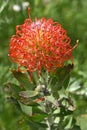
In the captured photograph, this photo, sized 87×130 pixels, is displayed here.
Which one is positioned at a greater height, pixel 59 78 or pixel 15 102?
pixel 59 78

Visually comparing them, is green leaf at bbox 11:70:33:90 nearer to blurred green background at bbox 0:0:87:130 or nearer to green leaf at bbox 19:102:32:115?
green leaf at bbox 19:102:32:115

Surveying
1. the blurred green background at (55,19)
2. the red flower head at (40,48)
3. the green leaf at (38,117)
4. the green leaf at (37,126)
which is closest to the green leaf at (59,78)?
the red flower head at (40,48)

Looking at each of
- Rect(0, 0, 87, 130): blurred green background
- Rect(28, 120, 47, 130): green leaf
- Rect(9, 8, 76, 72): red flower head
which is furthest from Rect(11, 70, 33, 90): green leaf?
Rect(0, 0, 87, 130): blurred green background

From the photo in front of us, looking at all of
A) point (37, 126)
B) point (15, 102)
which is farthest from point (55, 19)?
point (15, 102)

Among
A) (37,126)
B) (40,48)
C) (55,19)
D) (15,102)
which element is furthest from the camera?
(55,19)

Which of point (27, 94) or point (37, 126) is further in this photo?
point (37, 126)

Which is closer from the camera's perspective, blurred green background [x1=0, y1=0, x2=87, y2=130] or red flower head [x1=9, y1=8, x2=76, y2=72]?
red flower head [x1=9, y1=8, x2=76, y2=72]

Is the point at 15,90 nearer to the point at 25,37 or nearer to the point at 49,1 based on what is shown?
the point at 25,37

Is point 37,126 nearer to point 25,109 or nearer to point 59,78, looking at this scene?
point 25,109

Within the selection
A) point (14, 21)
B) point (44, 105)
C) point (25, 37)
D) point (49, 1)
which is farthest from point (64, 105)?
point (49, 1)
